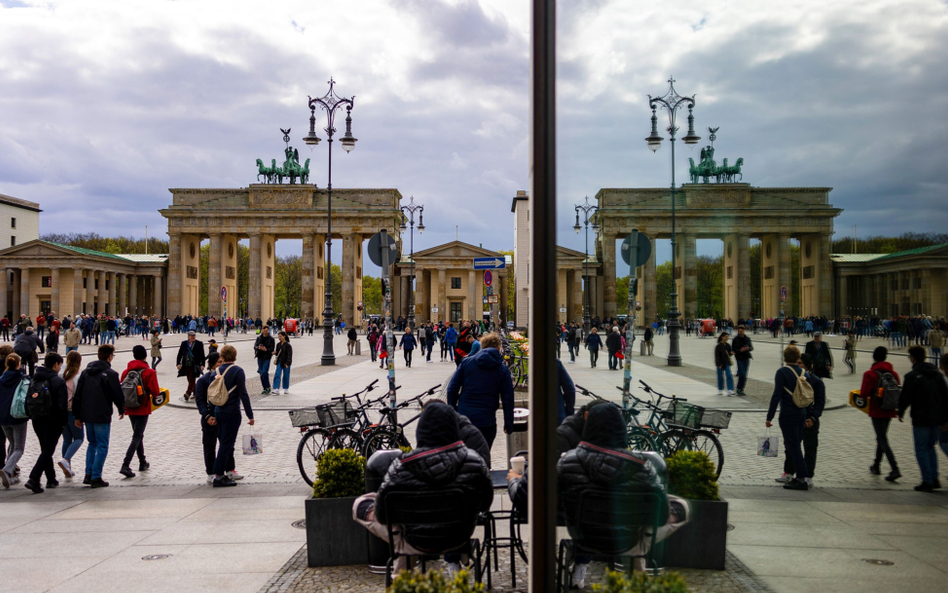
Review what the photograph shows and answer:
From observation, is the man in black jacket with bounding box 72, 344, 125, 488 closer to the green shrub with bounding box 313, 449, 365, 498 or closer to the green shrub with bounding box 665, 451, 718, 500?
the green shrub with bounding box 313, 449, 365, 498

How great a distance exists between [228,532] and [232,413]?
2.43 m

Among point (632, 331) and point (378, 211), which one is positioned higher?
point (378, 211)

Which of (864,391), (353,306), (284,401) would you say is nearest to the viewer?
(864,391)

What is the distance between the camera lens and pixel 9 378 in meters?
8.85

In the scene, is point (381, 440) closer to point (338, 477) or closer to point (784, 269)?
point (338, 477)

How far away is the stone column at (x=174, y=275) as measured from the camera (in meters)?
87.1

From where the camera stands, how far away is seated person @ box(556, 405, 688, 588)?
3227 millimetres

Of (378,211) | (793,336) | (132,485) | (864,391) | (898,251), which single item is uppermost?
(378,211)

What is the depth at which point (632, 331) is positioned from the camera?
6.01 m

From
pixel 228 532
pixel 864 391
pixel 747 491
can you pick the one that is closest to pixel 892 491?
pixel 864 391

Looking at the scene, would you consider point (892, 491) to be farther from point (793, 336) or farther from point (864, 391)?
point (793, 336)

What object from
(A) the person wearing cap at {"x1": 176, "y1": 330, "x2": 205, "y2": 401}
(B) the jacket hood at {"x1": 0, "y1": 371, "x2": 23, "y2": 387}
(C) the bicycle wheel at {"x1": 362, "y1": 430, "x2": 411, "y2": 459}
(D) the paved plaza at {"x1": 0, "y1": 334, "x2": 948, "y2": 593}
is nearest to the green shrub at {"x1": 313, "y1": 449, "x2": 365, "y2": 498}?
(D) the paved plaza at {"x1": 0, "y1": 334, "x2": 948, "y2": 593}

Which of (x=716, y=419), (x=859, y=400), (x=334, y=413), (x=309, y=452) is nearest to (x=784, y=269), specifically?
(x=859, y=400)

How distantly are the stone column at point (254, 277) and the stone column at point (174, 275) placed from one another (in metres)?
8.77
